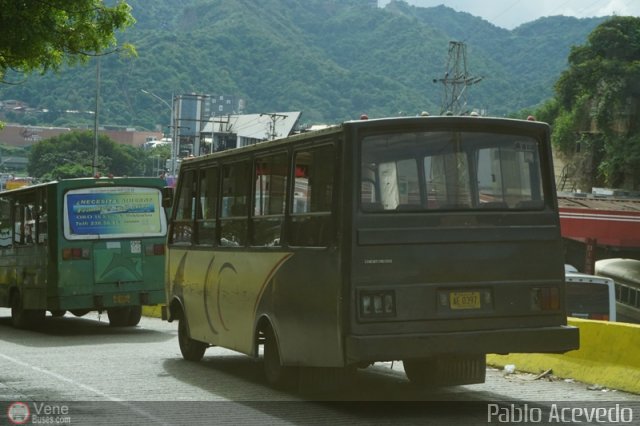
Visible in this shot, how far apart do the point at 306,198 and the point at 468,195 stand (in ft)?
5.11

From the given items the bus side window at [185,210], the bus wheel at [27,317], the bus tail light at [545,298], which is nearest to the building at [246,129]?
the bus wheel at [27,317]

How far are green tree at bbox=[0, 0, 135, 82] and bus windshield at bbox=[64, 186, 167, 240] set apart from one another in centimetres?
514

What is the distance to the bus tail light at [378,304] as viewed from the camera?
10.2 m

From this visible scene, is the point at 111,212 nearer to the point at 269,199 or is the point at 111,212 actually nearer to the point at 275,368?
the point at 269,199

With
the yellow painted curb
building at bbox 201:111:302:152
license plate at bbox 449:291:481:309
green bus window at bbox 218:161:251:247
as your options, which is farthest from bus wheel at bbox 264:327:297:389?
building at bbox 201:111:302:152

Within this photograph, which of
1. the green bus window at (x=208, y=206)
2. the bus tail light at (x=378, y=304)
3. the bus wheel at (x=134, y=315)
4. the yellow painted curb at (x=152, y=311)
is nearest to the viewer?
the bus tail light at (x=378, y=304)

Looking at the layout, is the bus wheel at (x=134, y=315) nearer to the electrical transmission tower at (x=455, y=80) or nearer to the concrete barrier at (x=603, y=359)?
the concrete barrier at (x=603, y=359)

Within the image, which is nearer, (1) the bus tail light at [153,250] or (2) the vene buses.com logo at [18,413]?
(2) the vene buses.com logo at [18,413]

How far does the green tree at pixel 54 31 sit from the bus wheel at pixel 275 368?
4.27 m

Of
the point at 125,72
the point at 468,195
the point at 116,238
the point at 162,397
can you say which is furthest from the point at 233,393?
the point at 125,72

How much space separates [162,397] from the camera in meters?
11.6

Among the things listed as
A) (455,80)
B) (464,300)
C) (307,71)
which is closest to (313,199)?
(464,300)

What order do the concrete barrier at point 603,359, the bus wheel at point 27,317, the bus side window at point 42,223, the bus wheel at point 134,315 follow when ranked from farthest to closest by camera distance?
the bus wheel at point 134,315 < the bus wheel at point 27,317 < the bus side window at point 42,223 < the concrete barrier at point 603,359

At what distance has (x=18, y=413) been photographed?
10.5 m
